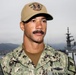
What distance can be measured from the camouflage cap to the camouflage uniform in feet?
2.51

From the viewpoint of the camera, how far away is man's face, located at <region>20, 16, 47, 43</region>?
6.38m

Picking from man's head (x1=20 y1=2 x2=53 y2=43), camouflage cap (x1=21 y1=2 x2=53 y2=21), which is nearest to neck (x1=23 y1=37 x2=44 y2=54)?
man's head (x1=20 y1=2 x2=53 y2=43)

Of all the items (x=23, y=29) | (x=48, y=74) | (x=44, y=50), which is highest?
(x=23, y=29)

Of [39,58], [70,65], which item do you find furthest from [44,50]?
[70,65]

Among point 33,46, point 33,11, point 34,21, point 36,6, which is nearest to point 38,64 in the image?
point 33,46

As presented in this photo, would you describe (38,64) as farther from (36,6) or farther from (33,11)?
(36,6)

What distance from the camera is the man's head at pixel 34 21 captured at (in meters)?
6.41

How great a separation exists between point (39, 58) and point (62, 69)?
1.98 feet

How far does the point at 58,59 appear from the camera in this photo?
685 cm

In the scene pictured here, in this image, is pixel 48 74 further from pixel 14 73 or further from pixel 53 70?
pixel 14 73

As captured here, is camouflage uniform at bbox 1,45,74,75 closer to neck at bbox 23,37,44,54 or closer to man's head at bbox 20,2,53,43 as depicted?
neck at bbox 23,37,44,54

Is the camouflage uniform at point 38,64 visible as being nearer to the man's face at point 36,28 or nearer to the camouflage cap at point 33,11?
the man's face at point 36,28

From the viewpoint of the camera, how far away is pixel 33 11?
6582 mm

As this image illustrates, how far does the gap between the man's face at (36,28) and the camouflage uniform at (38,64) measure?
1.63 feet
